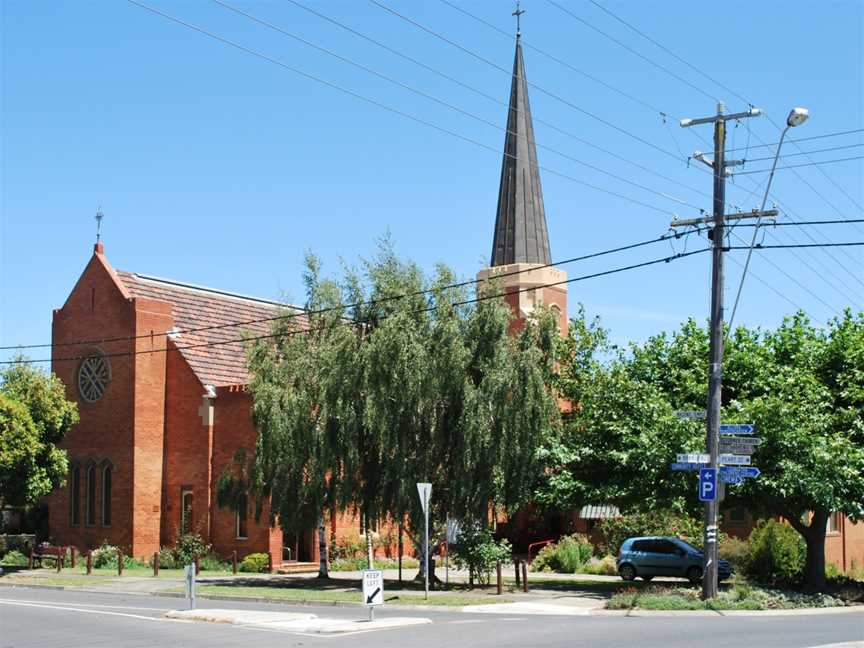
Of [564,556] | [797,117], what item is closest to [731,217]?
[797,117]

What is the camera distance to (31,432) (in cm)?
3675

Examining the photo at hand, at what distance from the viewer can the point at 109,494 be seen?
4284 cm

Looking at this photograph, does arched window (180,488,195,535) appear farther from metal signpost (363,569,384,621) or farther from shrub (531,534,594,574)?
metal signpost (363,569,384,621)

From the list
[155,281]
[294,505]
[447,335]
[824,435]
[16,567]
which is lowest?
[16,567]

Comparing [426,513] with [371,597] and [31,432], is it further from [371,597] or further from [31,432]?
[31,432]

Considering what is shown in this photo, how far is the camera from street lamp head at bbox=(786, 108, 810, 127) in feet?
68.1

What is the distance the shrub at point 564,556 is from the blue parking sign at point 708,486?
16224 millimetres

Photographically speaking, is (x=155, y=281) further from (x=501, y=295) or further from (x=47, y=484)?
(x=501, y=295)

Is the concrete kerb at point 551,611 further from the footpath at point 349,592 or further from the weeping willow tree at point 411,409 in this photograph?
the weeping willow tree at point 411,409

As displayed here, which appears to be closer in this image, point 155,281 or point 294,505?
point 294,505

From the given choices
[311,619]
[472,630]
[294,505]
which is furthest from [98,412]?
[472,630]

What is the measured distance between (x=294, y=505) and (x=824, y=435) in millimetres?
14878

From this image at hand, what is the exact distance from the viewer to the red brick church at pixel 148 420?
41062 millimetres

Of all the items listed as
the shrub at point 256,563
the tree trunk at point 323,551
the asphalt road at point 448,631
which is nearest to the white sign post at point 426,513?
the asphalt road at point 448,631
